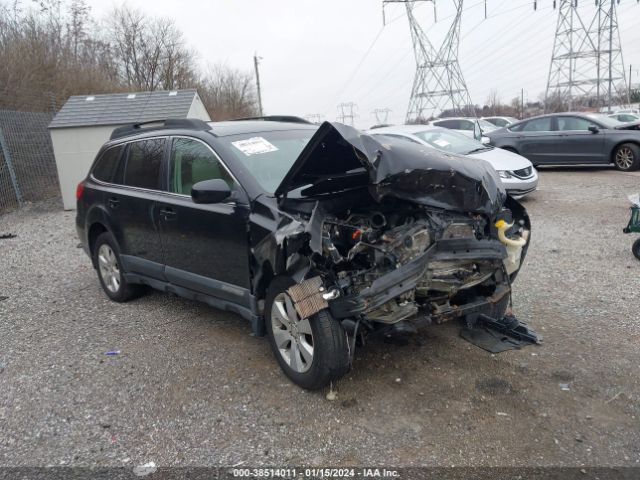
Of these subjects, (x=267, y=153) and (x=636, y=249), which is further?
(x=636, y=249)

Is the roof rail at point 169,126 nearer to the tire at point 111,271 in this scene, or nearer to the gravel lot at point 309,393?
the tire at point 111,271

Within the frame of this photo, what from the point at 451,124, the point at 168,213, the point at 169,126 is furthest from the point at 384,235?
the point at 451,124

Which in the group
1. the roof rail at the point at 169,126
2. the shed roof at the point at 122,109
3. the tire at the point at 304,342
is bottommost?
the tire at the point at 304,342

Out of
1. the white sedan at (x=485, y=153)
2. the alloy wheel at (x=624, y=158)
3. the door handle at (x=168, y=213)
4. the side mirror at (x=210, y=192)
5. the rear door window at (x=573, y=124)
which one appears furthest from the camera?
the rear door window at (x=573, y=124)

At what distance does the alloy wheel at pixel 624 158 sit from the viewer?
41.4 ft

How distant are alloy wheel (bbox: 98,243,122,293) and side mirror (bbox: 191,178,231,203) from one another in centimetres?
208

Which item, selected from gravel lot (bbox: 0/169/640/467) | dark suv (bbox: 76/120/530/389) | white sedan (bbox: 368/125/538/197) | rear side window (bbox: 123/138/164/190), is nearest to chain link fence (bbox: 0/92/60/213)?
gravel lot (bbox: 0/169/640/467)

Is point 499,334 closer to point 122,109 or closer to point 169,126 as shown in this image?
point 169,126

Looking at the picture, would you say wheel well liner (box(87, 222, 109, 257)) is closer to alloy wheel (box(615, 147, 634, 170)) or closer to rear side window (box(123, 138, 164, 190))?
rear side window (box(123, 138, 164, 190))

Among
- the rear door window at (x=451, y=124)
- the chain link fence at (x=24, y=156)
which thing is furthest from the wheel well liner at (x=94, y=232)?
the rear door window at (x=451, y=124)

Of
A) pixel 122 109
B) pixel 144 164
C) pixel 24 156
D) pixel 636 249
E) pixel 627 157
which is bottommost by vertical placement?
pixel 636 249

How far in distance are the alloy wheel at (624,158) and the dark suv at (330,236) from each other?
34.7 ft

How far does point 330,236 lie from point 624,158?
478 inches

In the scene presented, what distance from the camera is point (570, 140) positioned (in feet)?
43.4
